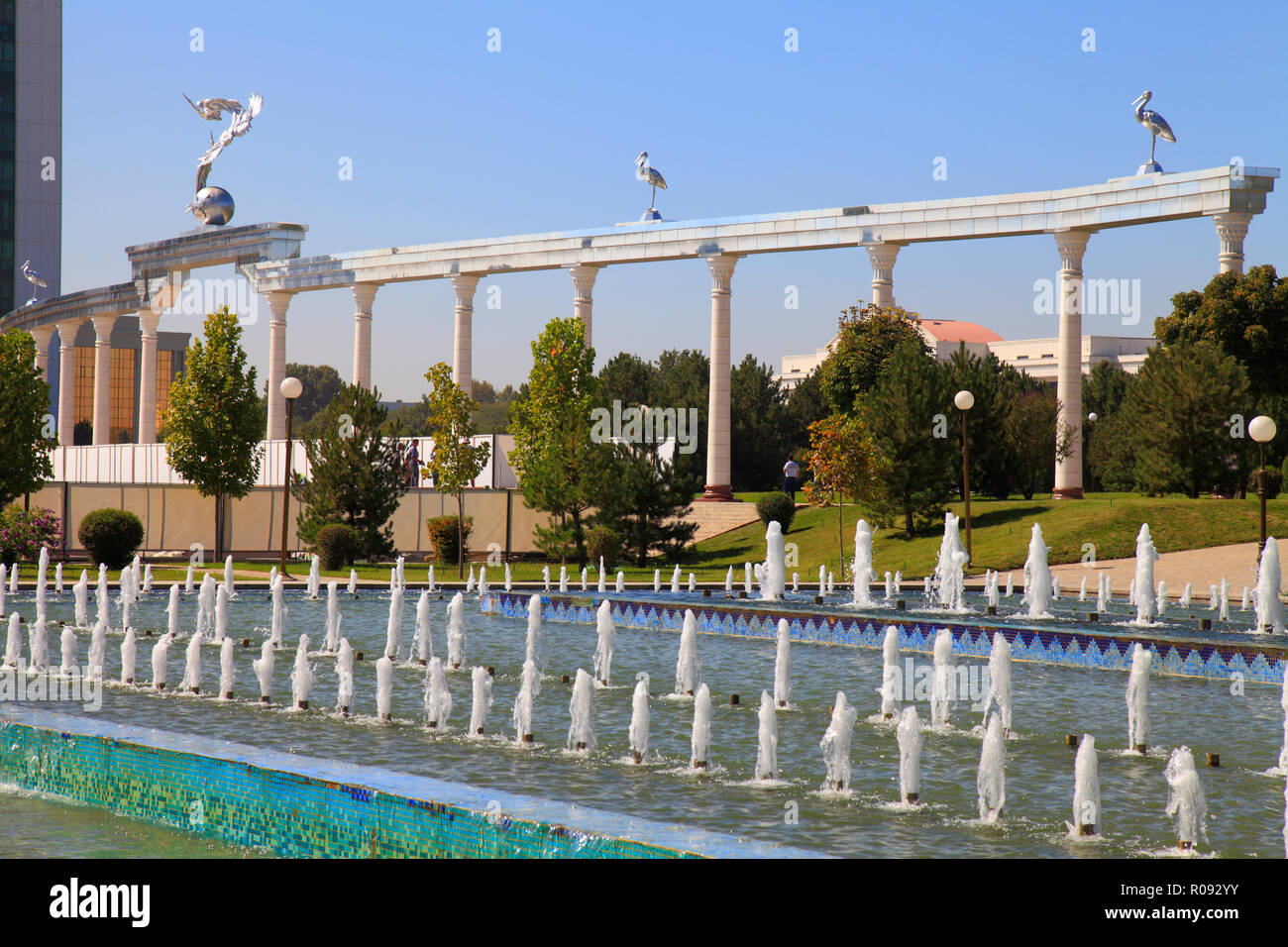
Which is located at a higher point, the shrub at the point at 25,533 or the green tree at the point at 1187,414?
the green tree at the point at 1187,414

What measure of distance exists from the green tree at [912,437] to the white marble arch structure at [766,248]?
18.7 feet

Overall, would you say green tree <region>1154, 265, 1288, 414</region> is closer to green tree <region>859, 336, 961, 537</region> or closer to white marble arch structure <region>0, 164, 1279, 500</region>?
white marble arch structure <region>0, 164, 1279, 500</region>

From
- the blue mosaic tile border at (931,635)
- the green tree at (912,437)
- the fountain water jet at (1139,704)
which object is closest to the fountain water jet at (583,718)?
the fountain water jet at (1139,704)

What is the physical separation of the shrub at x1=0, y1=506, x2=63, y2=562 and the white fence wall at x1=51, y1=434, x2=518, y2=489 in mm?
9322

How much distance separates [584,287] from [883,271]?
11.1 meters

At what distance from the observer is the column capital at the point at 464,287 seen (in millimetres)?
52250

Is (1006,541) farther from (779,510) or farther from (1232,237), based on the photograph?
(1232,237)

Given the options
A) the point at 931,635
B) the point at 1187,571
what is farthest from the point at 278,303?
the point at 931,635

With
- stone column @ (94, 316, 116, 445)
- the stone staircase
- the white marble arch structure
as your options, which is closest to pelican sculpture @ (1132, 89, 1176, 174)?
the white marble arch structure

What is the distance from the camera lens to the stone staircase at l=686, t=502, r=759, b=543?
44.4 meters

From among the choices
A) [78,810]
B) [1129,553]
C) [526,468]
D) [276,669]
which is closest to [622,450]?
[526,468]

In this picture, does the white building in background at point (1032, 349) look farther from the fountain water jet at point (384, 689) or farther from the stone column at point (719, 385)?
the fountain water jet at point (384, 689)

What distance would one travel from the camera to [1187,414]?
37.9m
